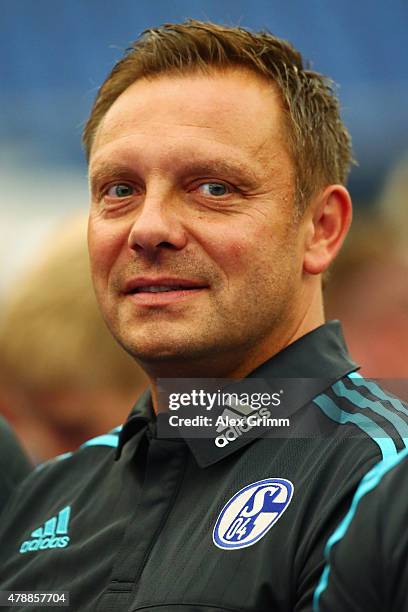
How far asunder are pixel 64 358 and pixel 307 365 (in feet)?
3.59

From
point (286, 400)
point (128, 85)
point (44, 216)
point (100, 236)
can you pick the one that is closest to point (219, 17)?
point (44, 216)

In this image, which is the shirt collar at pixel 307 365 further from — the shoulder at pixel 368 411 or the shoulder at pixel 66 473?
the shoulder at pixel 66 473

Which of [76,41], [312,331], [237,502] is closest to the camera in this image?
[237,502]

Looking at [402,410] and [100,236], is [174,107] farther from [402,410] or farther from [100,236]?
[402,410]

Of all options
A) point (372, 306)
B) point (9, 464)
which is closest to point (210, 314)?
point (9, 464)

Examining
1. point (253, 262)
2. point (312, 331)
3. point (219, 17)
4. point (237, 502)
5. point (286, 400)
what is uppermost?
point (219, 17)

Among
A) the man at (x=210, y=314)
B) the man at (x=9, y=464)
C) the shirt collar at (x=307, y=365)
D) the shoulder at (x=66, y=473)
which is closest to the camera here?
the man at (x=210, y=314)

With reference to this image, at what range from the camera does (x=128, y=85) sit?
1854mm

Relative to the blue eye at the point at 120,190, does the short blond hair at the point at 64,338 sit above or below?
below

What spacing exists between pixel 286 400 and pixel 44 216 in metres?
2.34

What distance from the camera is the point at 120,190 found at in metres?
1.72

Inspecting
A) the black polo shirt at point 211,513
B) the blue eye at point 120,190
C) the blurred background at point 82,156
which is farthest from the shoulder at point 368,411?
the blurred background at point 82,156

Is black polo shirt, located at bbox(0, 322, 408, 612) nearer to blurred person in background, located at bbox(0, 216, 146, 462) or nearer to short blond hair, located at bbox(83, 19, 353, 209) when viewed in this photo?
short blond hair, located at bbox(83, 19, 353, 209)

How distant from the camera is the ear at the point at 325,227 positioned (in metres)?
1.75
